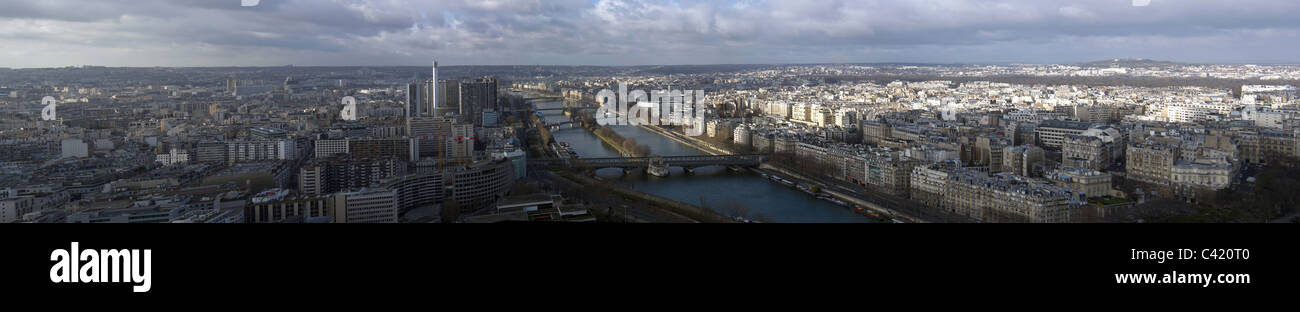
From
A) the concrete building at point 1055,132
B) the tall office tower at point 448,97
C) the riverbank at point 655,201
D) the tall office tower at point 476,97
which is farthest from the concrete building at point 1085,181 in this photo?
the tall office tower at point 476,97

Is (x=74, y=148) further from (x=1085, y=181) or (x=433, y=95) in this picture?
(x=1085, y=181)

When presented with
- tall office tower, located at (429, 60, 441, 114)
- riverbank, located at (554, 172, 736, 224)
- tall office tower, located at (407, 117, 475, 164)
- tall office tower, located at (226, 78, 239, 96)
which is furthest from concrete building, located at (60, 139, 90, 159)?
tall office tower, located at (429, 60, 441, 114)

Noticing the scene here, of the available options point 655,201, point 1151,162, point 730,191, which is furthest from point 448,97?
point 1151,162

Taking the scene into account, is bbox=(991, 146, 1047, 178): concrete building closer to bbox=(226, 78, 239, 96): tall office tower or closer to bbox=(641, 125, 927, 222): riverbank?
bbox=(641, 125, 927, 222): riverbank

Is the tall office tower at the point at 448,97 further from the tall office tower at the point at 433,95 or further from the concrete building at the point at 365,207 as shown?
the concrete building at the point at 365,207
